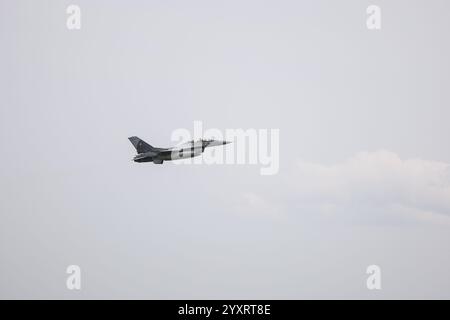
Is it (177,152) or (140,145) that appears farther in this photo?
(140,145)

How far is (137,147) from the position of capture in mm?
185875

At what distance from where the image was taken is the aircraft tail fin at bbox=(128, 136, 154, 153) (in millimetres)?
182762

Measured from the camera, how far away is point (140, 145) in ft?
607

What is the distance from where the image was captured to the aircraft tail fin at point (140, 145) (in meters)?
183
